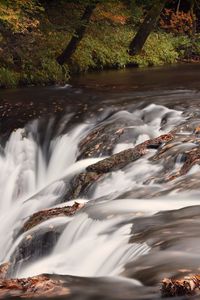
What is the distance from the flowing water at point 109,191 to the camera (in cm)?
426

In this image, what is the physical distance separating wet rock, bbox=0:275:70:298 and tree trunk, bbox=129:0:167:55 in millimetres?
17089

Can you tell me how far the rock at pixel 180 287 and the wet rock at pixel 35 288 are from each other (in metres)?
0.70

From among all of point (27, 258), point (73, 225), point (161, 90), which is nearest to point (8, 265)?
point (27, 258)

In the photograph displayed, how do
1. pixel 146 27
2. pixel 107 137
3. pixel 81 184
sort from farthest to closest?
pixel 146 27 → pixel 107 137 → pixel 81 184

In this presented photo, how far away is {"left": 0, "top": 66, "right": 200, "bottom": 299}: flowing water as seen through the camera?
14.0ft

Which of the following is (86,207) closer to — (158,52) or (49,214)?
(49,214)

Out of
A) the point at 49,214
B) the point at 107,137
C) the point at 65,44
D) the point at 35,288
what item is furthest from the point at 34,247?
the point at 65,44

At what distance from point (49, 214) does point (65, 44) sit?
41.2 feet

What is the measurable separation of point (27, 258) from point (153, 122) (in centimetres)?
531

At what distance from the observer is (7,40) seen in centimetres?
1473

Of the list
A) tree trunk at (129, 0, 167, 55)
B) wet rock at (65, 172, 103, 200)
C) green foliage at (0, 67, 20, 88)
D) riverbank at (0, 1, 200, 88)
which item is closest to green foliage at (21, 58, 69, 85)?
riverbank at (0, 1, 200, 88)

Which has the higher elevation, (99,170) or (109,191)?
(99,170)

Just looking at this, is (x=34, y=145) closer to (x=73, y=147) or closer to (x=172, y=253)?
(x=73, y=147)

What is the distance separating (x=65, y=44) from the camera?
1800 cm
